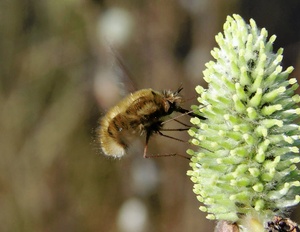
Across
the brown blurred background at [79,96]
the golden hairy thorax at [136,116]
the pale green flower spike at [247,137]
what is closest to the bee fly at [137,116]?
the golden hairy thorax at [136,116]

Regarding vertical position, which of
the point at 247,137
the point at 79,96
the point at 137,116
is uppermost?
the point at 79,96

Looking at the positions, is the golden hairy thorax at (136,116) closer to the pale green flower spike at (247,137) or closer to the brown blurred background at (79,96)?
Answer: the pale green flower spike at (247,137)

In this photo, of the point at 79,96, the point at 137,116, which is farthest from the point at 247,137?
the point at 79,96

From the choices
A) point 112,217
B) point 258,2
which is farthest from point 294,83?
point 258,2

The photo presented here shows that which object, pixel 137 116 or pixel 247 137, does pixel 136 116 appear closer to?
pixel 137 116

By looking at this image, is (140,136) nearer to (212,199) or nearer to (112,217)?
(212,199)

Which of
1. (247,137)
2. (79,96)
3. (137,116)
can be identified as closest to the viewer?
(247,137)

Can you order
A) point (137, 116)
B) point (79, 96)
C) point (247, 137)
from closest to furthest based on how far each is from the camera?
point (247, 137) < point (137, 116) < point (79, 96)

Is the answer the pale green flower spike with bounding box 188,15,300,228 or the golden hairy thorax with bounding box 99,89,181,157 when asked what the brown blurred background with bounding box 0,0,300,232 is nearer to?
the golden hairy thorax with bounding box 99,89,181,157
